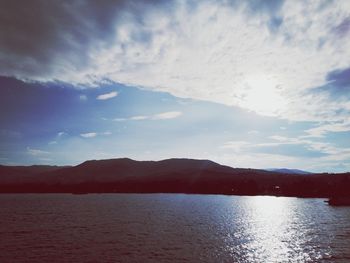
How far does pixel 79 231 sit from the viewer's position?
95.8m

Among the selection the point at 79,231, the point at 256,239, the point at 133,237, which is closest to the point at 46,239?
the point at 79,231

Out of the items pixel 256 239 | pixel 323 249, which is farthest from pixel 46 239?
pixel 323 249

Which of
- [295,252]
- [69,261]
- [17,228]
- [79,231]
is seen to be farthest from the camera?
[17,228]

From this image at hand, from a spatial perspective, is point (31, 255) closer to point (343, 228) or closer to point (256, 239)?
point (256, 239)

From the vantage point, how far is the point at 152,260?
59750mm

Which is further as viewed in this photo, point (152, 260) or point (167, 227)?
point (167, 227)

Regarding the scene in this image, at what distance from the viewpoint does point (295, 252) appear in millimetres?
69062

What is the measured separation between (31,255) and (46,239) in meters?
19.3

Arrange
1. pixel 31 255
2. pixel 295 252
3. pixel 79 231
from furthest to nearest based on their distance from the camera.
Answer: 1. pixel 79 231
2. pixel 295 252
3. pixel 31 255

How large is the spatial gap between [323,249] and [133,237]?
43769 millimetres

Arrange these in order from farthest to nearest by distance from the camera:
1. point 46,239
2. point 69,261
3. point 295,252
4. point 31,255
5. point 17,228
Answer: point 17,228, point 46,239, point 295,252, point 31,255, point 69,261

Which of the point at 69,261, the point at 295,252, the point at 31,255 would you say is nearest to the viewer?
the point at 69,261

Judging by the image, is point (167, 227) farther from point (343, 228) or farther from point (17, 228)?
point (343, 228)

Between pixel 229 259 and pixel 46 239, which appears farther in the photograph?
pixel 46 239
